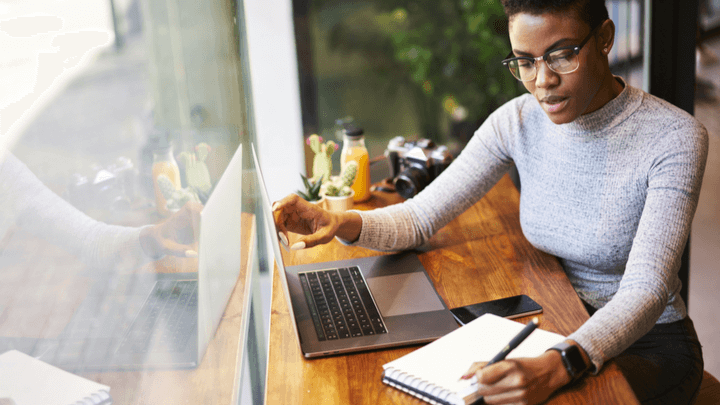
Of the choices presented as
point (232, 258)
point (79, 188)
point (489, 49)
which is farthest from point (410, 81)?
point (79, 188)

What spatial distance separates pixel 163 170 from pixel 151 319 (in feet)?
0.50

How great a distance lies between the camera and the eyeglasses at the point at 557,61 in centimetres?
112

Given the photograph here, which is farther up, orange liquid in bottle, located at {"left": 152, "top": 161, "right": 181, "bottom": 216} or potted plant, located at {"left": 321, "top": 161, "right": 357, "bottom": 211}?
orange liquid in bottle, located at {"left": 152, "top": 161, "right": 181, "bottom": 216}

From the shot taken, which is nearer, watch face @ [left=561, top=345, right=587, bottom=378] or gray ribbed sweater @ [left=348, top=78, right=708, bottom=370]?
watch face @ [left=561, top=345, right=587, bottom=378]

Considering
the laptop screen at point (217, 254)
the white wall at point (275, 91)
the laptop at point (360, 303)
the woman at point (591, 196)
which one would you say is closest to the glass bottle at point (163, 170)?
the laptop screen at point (217, 254)

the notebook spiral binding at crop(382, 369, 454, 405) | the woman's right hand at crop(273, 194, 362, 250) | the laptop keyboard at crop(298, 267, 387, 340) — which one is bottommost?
the laptop keyboard at crop(298, 267, 387, 340)

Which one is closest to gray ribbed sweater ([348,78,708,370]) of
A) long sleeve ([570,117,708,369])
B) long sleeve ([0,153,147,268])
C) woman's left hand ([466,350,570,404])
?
long sleeve ([570,117,708,369])

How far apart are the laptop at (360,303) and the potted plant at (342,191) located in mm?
319

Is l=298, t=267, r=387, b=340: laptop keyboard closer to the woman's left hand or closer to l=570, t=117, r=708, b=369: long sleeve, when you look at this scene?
the woman's left hand

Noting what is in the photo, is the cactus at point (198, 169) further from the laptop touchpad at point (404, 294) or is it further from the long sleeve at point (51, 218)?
the laptop touchpad at point (404, 294)

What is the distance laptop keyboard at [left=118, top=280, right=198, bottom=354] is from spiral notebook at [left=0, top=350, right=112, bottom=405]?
7 centimetres

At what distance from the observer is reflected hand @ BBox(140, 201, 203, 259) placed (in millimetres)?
459

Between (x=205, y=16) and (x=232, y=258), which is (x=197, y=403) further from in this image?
(x=205, y=16)

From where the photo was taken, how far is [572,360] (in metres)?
0.87
